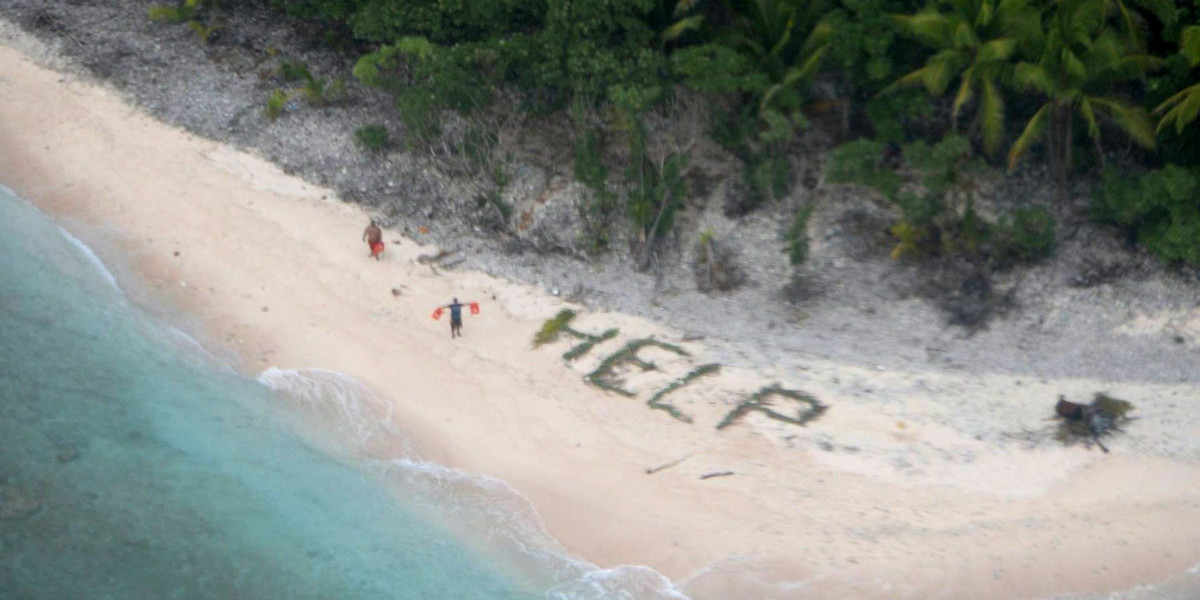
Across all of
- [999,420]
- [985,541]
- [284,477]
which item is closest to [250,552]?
[284,477]

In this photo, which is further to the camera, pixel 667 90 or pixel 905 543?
pixel 667 90

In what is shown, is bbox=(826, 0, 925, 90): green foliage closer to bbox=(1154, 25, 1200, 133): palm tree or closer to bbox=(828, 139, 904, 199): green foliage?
bbox=(828, 139, 904, 199): green foliage

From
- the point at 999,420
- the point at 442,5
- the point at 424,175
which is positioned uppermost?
the point at 442,5

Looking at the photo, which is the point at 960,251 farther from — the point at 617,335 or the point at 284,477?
the point at 284,477

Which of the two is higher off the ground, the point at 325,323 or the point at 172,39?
the point at 172,39

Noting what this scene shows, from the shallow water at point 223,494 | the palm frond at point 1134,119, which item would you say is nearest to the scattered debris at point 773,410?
the shallow water at point 223,494

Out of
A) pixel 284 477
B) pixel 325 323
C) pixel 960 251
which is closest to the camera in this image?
pixel 284 477

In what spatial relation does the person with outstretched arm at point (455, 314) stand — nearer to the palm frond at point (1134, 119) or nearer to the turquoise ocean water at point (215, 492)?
the turquoise ocean water at point (215, 492)

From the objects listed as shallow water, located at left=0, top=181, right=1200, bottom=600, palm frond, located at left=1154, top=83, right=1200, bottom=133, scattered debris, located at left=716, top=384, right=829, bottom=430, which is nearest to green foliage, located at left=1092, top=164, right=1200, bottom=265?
palm frond, located at left=1154, top=83, right=1200, bottom=133
